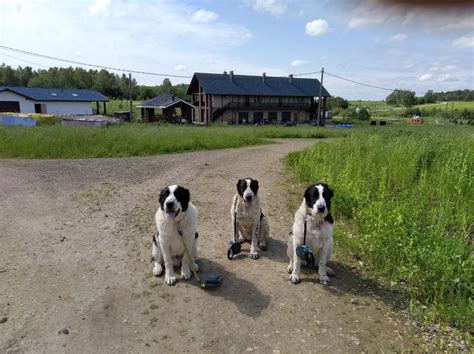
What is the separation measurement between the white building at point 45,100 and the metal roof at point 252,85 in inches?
610

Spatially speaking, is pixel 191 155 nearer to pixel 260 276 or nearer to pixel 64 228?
pixel 64 228

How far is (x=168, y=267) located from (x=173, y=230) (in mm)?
478

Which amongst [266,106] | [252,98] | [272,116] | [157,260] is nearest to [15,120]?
[252,98]

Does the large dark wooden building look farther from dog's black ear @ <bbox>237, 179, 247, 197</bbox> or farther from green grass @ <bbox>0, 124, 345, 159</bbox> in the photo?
dog's black ear @ <bbox>237, 179, 247, 197</bbox>

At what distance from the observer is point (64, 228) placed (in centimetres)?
594

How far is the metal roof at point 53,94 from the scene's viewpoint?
43.7m

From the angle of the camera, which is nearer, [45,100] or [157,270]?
[157,270]

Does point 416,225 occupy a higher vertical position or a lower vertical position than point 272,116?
lower

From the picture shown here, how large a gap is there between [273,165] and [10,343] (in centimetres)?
1039

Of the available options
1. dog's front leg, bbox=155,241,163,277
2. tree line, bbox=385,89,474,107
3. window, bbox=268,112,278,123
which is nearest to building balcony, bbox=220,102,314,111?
window, bbox=268,112,278,123

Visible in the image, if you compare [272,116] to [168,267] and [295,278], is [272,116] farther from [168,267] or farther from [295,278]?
[168,267]

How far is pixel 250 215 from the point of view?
16.2 ft

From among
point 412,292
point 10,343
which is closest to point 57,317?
point 10,343

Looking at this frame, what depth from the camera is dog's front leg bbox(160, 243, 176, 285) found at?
404cm
